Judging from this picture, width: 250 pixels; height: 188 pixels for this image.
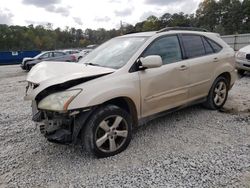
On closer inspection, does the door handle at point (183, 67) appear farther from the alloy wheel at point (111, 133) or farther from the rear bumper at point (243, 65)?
the rear bumper at point (243, 65)

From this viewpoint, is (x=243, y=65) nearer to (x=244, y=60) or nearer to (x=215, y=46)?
(x=244, y=60)

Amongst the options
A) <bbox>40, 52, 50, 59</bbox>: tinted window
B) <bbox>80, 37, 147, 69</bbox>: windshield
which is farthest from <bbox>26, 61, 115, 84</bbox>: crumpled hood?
<bbox>40, 52, 50, 59</bbox>: tinted window

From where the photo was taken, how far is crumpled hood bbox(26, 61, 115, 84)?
3.30m

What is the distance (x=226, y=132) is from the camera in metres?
4.21

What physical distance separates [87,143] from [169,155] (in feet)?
3.70

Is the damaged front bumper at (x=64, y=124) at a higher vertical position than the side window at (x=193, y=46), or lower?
lower

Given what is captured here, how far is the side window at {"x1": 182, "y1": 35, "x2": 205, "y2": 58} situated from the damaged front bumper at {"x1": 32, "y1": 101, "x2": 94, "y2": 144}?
229cm

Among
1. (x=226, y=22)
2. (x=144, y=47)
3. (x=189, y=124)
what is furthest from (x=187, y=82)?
(x=226, y=22)

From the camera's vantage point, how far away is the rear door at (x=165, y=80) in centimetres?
385

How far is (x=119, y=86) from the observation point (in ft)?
11.4

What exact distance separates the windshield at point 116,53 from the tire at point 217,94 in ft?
6.60

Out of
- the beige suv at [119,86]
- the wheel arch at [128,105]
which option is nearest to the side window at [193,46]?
the beige suv at [119,86]

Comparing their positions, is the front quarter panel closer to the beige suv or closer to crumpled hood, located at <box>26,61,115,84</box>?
the beige suv

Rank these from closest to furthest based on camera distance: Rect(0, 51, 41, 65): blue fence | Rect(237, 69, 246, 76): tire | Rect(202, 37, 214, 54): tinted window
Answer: Rect(202, 37, 214, 54): tinted window → Rect(237, 69, 246, 76): tire → Rect(0, 51, 41, 65): blue fence
